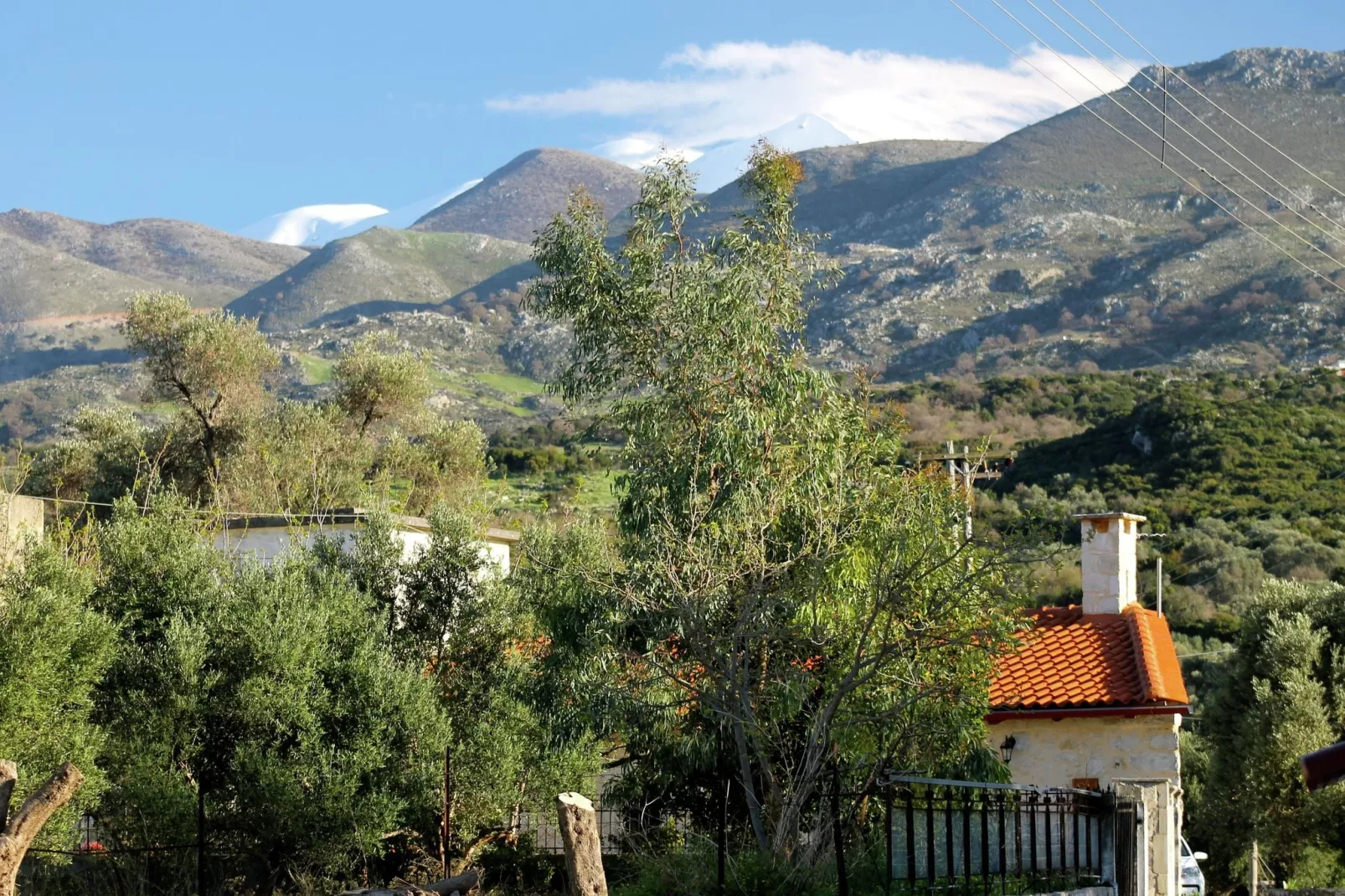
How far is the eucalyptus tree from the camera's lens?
40.6 ft

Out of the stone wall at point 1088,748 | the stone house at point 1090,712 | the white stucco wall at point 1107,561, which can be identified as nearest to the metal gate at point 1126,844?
the stone house at point 1090,712

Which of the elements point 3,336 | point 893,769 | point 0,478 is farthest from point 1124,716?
point 3,336

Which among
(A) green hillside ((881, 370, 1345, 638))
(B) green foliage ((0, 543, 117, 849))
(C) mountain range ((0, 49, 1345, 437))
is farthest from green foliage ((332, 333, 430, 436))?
(C) mountain range ((0, 49, 1345, 437))

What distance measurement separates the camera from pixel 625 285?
50.1 ft

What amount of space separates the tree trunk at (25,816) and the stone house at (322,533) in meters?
9.69

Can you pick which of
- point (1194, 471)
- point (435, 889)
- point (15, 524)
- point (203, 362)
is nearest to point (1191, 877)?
point (435, 889)

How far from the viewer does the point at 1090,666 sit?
1788 centimetres

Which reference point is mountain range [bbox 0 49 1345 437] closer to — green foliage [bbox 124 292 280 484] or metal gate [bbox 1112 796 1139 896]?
green foliage [bbox 124 292 280 484]

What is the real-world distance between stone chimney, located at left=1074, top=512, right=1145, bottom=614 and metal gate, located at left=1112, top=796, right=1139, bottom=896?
811 cm

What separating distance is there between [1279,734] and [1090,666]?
18.9 feet

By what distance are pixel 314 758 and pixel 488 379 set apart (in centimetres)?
8641

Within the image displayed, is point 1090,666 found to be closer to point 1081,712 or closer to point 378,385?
point 1081,712

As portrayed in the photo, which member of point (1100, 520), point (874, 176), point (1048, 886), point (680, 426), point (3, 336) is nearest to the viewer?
point (1048, 886)

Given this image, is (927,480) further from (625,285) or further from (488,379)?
(488,379)
